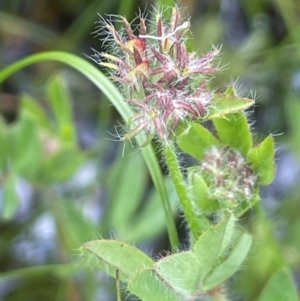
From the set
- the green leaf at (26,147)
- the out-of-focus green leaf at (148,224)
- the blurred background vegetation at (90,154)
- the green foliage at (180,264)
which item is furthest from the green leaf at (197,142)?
the out-of-focus green leaf at (148,224)

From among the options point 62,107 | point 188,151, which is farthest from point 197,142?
point 62,107

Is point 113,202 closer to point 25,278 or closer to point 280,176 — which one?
point 25,278

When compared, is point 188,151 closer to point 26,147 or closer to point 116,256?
point 116,256

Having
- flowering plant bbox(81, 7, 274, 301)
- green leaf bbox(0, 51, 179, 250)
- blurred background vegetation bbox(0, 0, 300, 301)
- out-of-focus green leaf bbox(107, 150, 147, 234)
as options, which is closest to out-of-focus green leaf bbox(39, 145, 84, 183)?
blurred background vegetation bbox(0, 0, 300, 301)

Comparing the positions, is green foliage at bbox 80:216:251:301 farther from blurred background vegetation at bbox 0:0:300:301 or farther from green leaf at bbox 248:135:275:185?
blurred background vegetation at bbox 0:0:300:301

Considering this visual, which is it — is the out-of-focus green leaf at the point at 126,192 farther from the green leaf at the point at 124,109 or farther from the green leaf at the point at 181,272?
the green leaf at the point at 181,272
